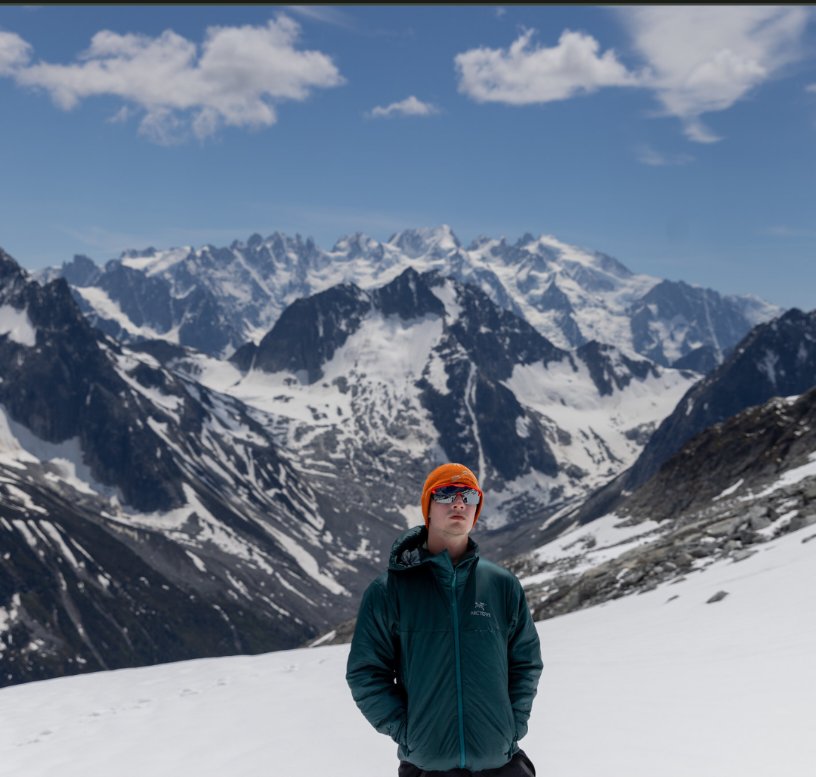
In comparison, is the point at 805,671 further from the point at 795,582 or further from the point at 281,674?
the point at 281,674

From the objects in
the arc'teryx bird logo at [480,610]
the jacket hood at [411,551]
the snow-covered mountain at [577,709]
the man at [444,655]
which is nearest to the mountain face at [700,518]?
the snow-covered mountain at [577,709]

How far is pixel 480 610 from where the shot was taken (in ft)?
26.3

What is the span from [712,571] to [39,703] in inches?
888

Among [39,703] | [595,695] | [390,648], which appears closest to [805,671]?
[595,695]

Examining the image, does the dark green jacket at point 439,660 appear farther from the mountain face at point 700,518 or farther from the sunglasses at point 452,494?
the mountain face at point 700,518

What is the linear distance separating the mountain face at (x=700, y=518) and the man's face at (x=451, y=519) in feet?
61.1

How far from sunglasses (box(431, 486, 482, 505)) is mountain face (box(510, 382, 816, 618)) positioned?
1847 centimetres

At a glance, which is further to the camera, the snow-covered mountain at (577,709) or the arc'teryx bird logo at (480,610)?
the snow-covered mountain at (577,709)

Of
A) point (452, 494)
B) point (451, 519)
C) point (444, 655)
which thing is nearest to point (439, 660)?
point (444, 655)

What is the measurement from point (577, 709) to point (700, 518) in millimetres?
48505

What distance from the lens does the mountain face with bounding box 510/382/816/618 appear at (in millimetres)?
36625

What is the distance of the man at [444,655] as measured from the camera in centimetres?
790

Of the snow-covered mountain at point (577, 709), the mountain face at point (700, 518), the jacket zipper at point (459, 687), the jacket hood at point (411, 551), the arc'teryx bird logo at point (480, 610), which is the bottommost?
the mountain face at point (700, 518)

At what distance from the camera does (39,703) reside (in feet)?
73.2
